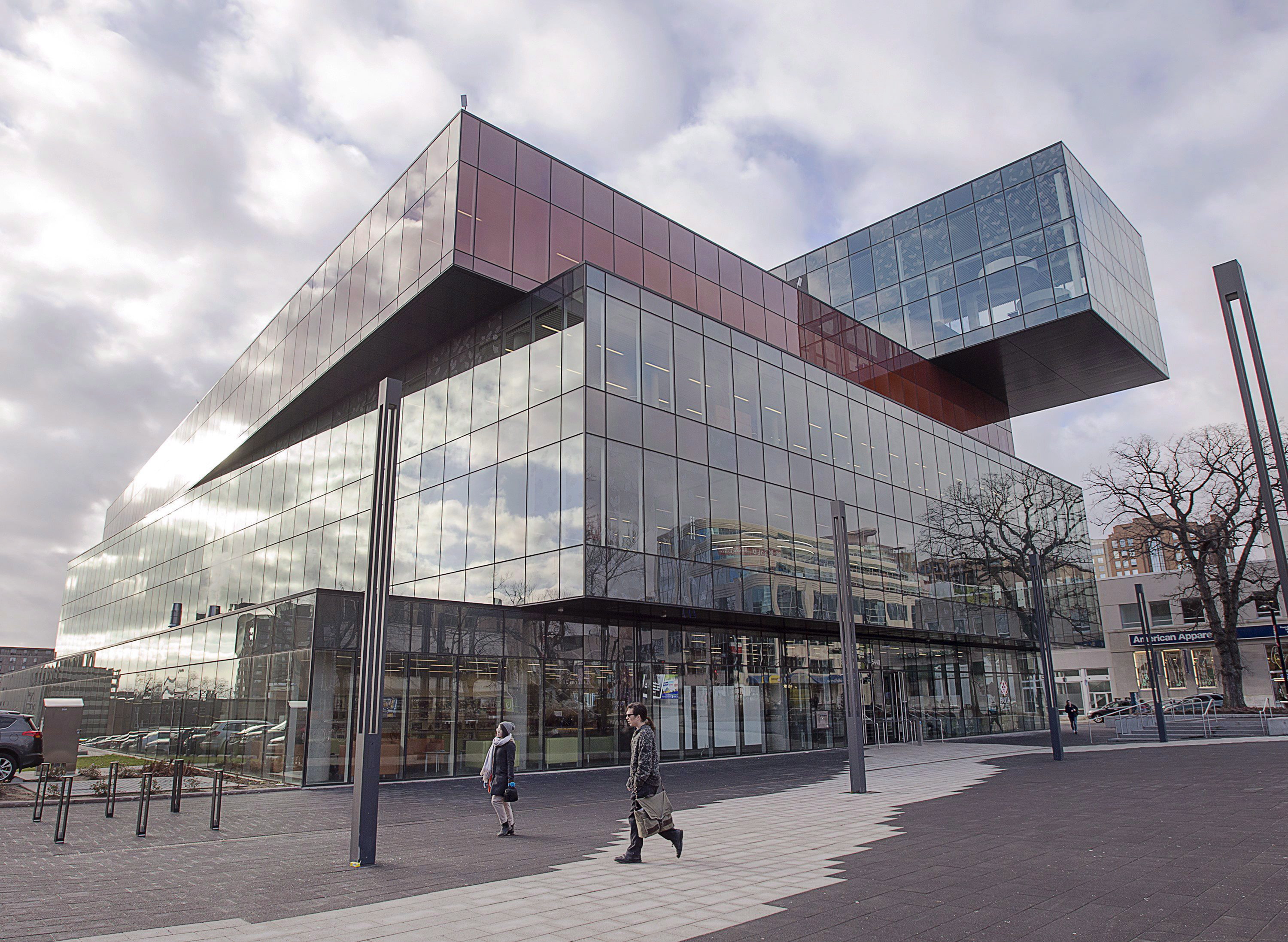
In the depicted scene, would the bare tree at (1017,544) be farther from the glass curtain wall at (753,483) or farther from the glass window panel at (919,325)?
the glass window panel at (919,325)

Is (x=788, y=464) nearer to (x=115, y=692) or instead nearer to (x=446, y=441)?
(x=446, y=441)

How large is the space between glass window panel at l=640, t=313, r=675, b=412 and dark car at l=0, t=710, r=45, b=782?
17.3 metres

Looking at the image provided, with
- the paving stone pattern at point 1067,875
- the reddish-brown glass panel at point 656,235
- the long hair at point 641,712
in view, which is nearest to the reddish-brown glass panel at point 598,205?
the reddish-brown glass panel at point 656,235

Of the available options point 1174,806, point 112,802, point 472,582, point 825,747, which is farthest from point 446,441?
point 1174,806

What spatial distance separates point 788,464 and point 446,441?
39.2ft

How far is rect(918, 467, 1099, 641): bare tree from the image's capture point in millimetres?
36969

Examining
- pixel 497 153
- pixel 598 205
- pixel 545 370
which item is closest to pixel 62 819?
pixel 545 370

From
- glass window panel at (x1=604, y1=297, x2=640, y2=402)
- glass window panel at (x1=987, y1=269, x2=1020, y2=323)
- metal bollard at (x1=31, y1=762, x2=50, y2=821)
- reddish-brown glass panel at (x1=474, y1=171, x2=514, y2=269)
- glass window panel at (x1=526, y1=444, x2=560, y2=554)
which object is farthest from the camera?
glass window panel at (x1=987, y1=269, x2=1020, y2=323)

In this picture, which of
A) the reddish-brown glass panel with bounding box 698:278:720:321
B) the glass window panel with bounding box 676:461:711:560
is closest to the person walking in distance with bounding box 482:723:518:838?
the glass window panel with bounding box 676:461:711:560

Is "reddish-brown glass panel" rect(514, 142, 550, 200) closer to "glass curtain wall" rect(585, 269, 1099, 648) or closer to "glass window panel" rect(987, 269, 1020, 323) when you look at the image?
"glass curtain wall" rect(585, 269, 1099, 648)

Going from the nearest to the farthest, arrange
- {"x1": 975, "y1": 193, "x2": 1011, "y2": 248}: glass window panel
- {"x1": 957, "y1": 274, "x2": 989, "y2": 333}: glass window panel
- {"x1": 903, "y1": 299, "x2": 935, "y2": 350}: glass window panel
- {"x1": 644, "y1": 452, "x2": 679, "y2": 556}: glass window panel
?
{"x1": 644, "y1": 452, "x2": 679, "y2": 556}: glass window panel < {"x1": 957, "y1": 274, "x2": 989, "y2": 333}: glass window panel < {"x1": 975, "y1": 193, "x2": 1011, "y2": 248}: glass window panel < {"x1": 903, "y1": 299, "x2": 935, "y2": 350}: glass window panel

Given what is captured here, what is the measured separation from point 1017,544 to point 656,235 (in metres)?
24.8

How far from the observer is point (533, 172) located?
26453mm

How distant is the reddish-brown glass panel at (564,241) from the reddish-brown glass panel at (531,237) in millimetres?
165
